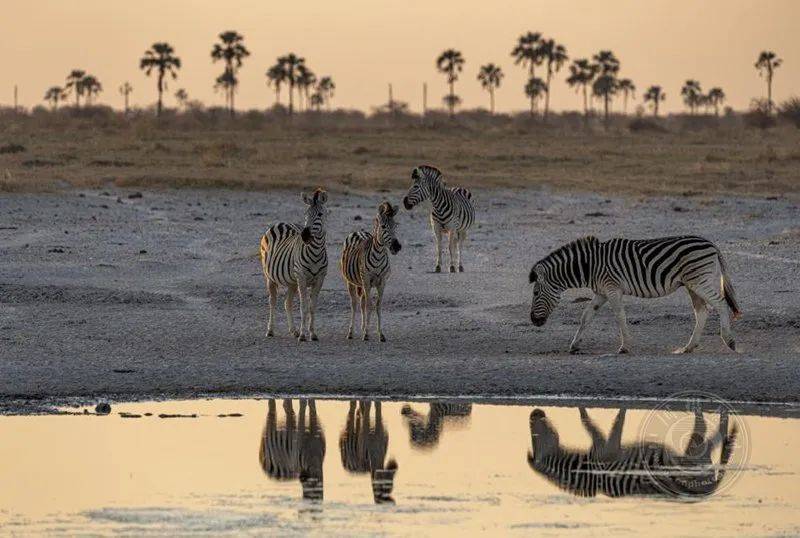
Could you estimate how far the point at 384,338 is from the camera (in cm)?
1675

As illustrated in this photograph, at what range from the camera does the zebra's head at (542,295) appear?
55.1ft

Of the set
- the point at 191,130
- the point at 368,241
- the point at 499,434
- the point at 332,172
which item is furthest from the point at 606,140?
the point at 499,434

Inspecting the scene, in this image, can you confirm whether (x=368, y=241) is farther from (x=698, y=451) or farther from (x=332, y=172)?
(x=332, y=172)

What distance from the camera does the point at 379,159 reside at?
49719mm

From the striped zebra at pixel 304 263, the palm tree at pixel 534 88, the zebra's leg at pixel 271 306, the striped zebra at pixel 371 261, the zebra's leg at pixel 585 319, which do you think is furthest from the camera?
the palm tree at pixel 534 88

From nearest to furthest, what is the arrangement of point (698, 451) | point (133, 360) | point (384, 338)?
point (698, 451) → point (133, 360) → point (384, 338)

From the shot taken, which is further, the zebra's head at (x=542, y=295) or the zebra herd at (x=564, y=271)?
the zebra's head at (x=542, y=295)

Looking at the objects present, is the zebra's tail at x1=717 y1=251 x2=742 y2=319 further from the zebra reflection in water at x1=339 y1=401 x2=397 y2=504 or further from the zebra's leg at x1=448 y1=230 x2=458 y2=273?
the zebra's leg at x1=448 y1=230 x2=458 y2=273

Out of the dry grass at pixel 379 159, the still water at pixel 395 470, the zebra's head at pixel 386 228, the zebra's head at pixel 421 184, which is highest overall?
the dry grass at pixel 379 159

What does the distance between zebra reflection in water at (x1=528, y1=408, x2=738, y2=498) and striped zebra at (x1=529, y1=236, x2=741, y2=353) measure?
355cm

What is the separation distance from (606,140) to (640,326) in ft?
174

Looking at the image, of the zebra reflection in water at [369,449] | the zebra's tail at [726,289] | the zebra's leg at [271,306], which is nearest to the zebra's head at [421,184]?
the zebra's leg at [271,306]

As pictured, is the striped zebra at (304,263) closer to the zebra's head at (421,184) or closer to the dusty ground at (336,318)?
the dusty ground at (336,318)

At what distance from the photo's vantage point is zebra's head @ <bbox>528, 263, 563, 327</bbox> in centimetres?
1678
